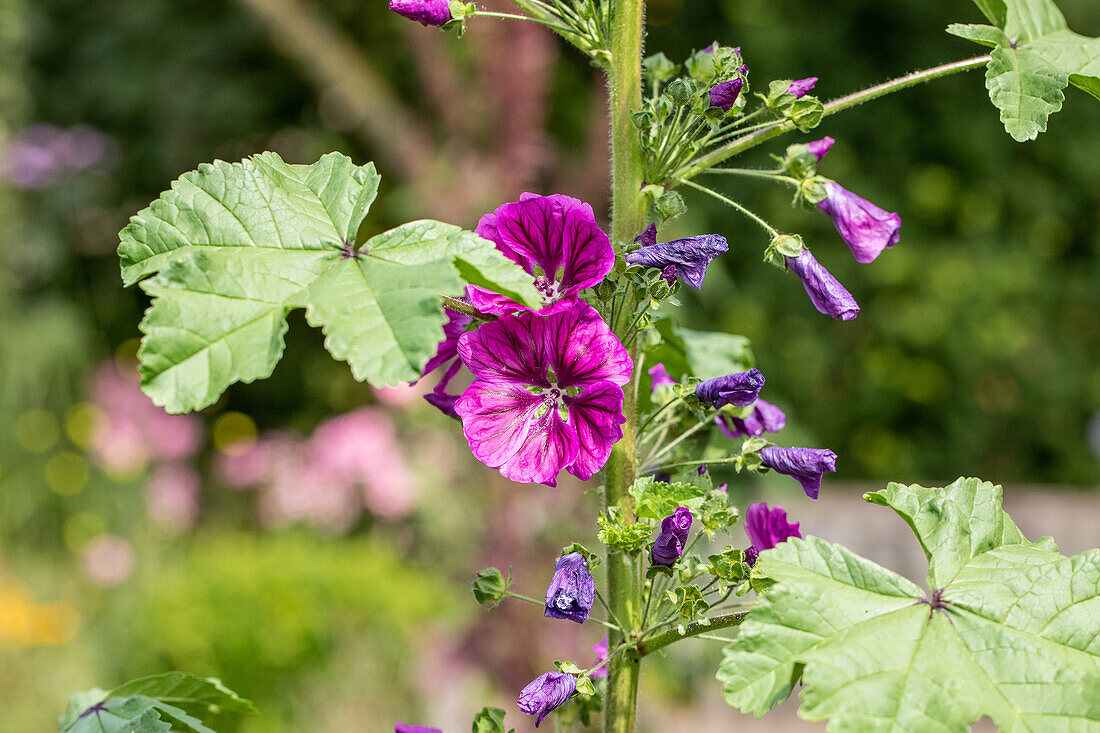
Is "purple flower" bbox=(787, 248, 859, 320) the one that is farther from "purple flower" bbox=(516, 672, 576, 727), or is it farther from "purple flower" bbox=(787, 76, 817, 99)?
"purple flower" bbox=(516, 672, 576, 727)

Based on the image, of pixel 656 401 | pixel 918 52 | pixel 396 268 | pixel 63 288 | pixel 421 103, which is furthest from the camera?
pixel 63 288

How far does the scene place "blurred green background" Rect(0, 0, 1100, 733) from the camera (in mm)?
3604

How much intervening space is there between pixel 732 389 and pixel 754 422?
0.13m

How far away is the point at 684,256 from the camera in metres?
0.70

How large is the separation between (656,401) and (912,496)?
248 mm

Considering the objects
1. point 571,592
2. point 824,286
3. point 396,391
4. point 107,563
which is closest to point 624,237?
point 824,286

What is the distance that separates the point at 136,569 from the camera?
14.4 feet

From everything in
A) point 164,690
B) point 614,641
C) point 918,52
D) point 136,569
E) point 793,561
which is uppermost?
point 918,52

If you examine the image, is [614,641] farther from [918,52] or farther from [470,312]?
[918,52]

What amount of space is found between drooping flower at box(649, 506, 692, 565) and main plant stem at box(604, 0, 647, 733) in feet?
0.12

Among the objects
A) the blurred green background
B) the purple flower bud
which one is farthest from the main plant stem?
the blurred green background

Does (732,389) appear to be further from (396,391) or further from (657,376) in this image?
(396,391)

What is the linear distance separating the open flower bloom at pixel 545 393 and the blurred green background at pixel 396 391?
2.78 meters

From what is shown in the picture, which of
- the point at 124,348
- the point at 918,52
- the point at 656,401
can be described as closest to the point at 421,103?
the point at 124,348
